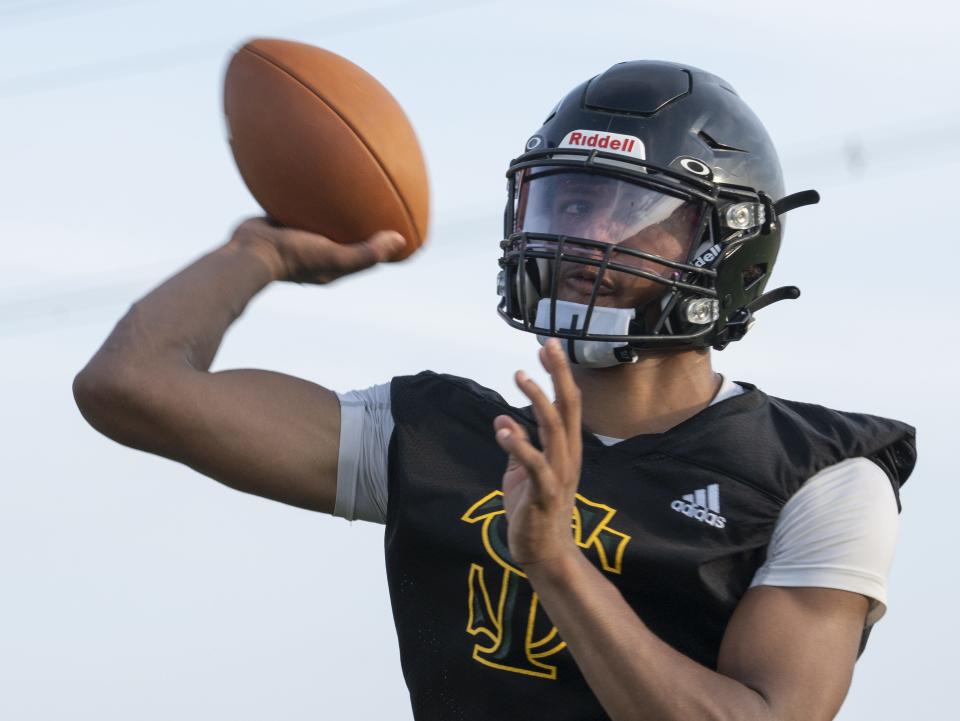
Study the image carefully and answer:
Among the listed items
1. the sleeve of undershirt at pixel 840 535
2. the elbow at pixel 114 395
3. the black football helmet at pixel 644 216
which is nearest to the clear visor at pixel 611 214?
the black football helmet at pixel 644 216

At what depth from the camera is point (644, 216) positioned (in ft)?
13.4

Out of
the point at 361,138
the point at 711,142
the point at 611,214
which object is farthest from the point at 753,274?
the point at 361,138

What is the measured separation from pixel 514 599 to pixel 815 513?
73cm

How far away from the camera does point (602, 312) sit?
12.9ft

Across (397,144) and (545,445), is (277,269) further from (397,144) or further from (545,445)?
(545,445)

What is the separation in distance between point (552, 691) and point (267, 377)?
1023 millimetres

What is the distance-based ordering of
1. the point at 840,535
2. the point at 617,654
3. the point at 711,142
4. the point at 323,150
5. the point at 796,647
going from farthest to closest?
1. the point at 711,142
2. the point at 323,150
3. the point at 840,535
4. the point at 796,647
5. the point at 617,654

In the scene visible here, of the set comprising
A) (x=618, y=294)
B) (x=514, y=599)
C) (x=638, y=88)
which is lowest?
(x=514, y=599)

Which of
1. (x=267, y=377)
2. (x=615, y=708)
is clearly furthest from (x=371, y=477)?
(x=615, y=708)

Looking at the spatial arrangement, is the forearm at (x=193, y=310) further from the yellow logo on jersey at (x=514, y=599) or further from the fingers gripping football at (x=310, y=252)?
the yellow logo on jersey at (x=514, y=599)

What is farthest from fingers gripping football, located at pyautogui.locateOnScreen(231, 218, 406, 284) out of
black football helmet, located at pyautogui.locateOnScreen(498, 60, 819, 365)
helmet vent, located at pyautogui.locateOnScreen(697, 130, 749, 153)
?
helmet vent, located at pyautogui.locateOnScreen(697, 130, 749, 153)

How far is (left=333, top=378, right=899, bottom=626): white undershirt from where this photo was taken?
3654 mm

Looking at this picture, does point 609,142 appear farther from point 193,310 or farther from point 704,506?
point 193,310

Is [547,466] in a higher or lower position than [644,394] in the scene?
lower
